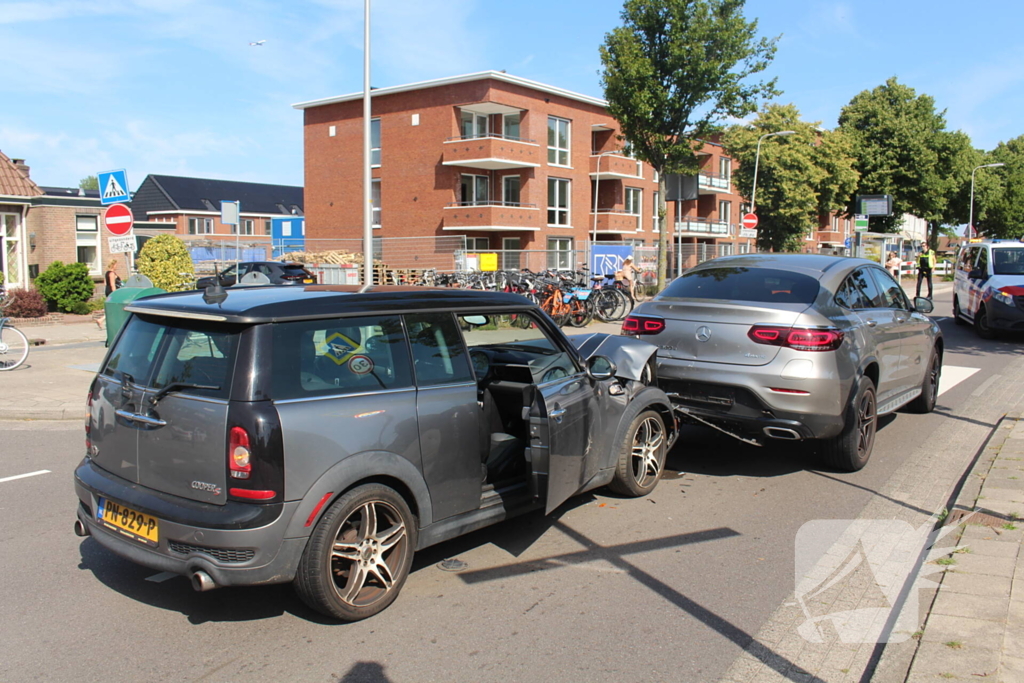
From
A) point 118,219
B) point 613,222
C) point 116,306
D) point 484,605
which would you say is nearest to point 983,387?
point 484,605

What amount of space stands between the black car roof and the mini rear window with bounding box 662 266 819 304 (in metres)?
2.99

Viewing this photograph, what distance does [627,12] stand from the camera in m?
25.6

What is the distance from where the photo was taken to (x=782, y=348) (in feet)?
20.8

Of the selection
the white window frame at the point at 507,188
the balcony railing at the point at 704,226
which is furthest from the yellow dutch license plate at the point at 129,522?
the balcony railing at the point at 704,226

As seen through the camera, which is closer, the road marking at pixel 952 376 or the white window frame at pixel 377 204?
the road marking at pixel 952 376

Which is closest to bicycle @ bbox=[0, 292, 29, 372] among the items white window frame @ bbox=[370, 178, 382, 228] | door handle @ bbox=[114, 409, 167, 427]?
door handle @ bbox=[114, 409, 167, 427]

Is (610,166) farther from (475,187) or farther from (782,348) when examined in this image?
(782,348)

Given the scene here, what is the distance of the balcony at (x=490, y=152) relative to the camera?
38438 mm

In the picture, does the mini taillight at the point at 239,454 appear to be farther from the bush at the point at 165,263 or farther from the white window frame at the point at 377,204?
the white window frame at the point at 377,204

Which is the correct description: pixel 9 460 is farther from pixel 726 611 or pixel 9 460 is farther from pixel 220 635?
pixel 726 611

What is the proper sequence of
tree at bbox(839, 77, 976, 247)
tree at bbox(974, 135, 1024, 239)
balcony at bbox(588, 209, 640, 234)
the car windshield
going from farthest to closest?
tree at bbox(974, 135, 1024, 239) < tree at bbox(839, 77, 976, 247) < balcony at bbox(588, 209, 640, 234) < the car windshield

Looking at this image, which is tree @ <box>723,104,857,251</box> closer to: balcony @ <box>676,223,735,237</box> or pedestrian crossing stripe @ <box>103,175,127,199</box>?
balcony @ <box>676,223,735,237</box>

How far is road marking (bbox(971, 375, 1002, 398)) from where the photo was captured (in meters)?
10.6

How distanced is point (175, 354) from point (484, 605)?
201 cm
